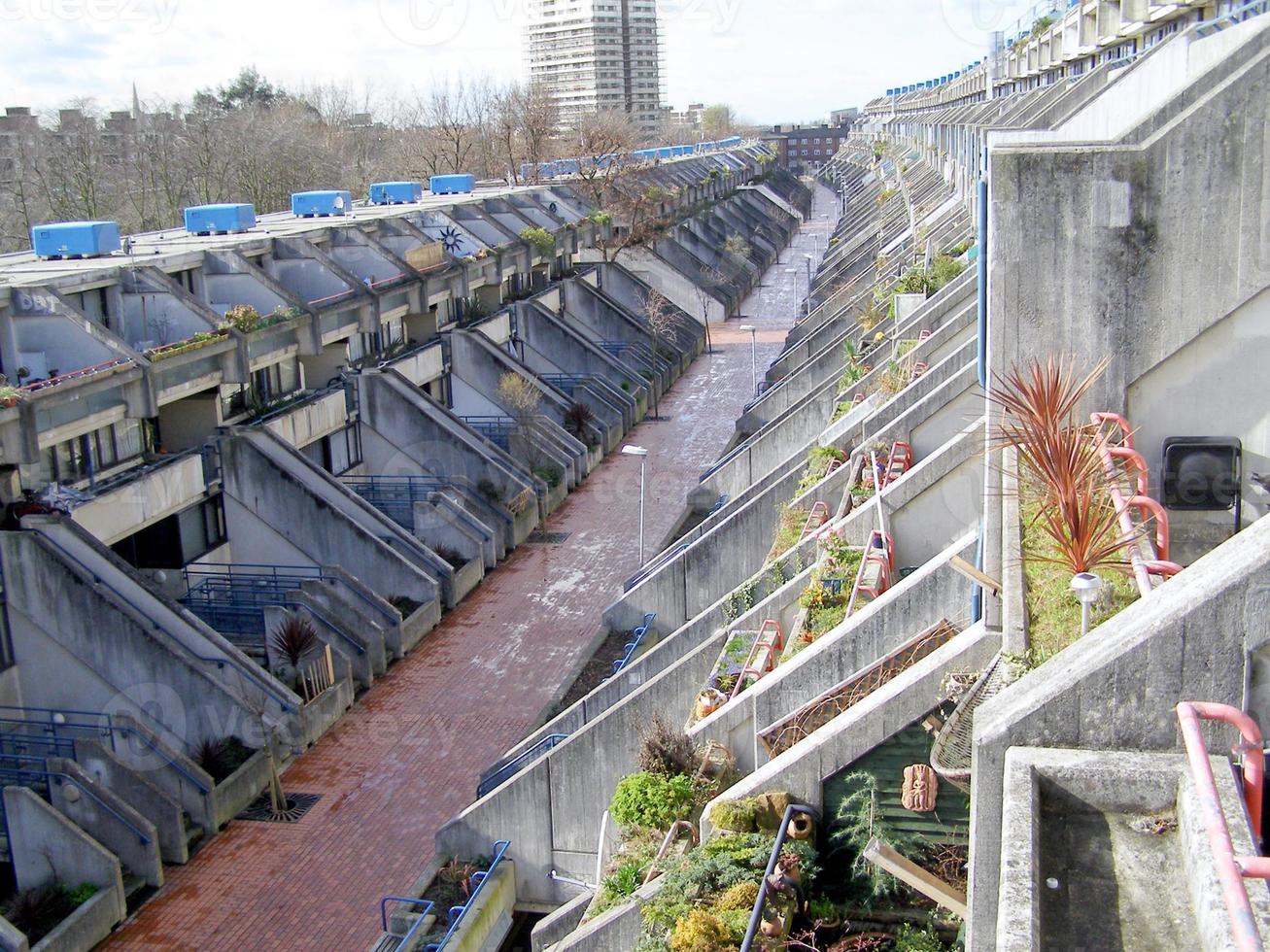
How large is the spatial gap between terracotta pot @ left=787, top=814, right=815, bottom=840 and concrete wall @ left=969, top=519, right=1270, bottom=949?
356cm

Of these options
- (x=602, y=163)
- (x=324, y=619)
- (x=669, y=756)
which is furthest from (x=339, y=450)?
(x=602, y=163)

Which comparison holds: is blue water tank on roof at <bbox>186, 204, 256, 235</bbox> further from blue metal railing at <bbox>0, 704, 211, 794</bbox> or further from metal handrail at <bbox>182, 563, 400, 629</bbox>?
blue metal railing at <bbox>0, 704, 211, 794</bbox>

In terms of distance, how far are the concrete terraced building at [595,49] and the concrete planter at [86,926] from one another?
136 m

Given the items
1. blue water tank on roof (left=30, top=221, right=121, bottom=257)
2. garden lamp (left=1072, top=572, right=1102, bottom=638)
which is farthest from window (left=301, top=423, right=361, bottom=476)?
garden lamp (left=1072, top=572, right=1102, bottom=638)

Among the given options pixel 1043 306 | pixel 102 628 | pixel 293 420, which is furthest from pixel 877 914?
pixel 293 420

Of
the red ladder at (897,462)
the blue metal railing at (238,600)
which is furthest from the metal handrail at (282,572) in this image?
the red ladder at (897,462)

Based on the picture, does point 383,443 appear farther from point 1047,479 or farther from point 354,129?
point 354,129

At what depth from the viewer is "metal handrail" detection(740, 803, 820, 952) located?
904cm

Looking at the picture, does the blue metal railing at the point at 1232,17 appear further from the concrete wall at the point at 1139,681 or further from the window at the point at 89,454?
the window at the point at 89,454

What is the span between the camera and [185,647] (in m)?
18.1

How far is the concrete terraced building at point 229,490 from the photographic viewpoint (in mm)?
16734

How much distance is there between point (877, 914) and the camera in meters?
9.90

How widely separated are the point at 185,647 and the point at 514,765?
17.0 ft

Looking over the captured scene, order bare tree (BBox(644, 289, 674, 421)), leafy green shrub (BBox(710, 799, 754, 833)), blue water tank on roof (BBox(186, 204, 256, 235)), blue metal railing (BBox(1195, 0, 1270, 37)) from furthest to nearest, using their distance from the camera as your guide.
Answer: bare tree (BBox(644, 289, 674, 421))
blue water tank on roof (BBox(186, 204, 256, 235))
blue metal railing (BBox(1195, 0, 1270, 37))
leafy green shrub (BBox(710, 799, 754, 833))
